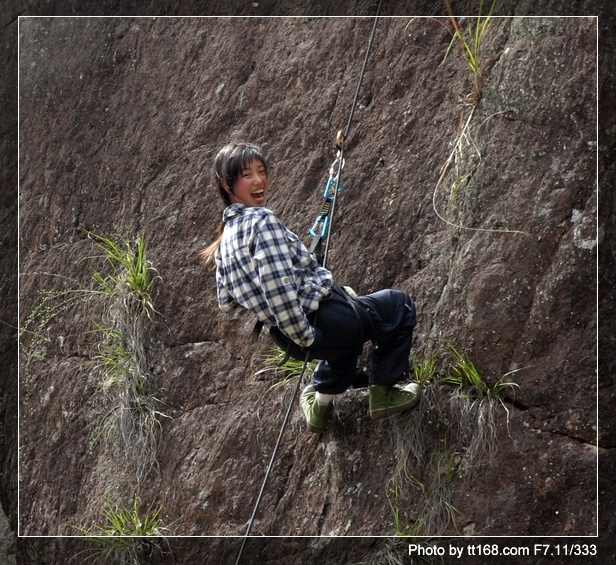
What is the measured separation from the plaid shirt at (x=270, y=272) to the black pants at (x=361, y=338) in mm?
101

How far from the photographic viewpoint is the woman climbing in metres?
4.96

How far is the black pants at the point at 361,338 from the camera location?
5152 millimetres

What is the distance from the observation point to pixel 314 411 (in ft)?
18.5

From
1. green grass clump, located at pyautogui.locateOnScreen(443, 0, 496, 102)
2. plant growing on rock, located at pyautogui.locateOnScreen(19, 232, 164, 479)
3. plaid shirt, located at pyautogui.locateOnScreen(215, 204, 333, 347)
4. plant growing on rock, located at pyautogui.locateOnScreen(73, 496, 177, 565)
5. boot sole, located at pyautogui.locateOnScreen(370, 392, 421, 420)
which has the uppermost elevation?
green grass clump, located at pyautogui.locateOnScreen(443, 0, 496, 102)

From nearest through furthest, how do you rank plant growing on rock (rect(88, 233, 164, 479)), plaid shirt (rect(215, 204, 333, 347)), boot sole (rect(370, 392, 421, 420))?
1. plaid shirt (rect(215, 204, 333, 347))
2. boot sole (rect(370, 392, 421, 420))
3. plant growing on rock (rect(88, 233, 164, 479))

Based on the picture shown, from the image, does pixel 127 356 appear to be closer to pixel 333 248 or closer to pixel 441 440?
pixel 333 248

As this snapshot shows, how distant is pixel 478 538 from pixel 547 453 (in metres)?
0.50

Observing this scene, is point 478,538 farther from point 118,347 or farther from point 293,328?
point 118,347

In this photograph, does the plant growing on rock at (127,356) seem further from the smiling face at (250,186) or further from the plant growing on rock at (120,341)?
the smiling face at (250,186)

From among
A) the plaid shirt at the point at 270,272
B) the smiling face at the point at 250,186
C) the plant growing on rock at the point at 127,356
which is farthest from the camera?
the plant growing on rock at the point at 127,356

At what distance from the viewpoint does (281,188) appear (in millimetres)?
6363

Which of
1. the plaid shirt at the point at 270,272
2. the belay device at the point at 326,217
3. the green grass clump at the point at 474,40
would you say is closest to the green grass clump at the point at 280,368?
the belay device at the point at 326,217

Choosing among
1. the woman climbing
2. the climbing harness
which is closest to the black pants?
the woman climbing

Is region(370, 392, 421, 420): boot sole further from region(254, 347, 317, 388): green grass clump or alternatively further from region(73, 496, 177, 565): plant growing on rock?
region(73, 496, 177, 565): plant growing on rock
